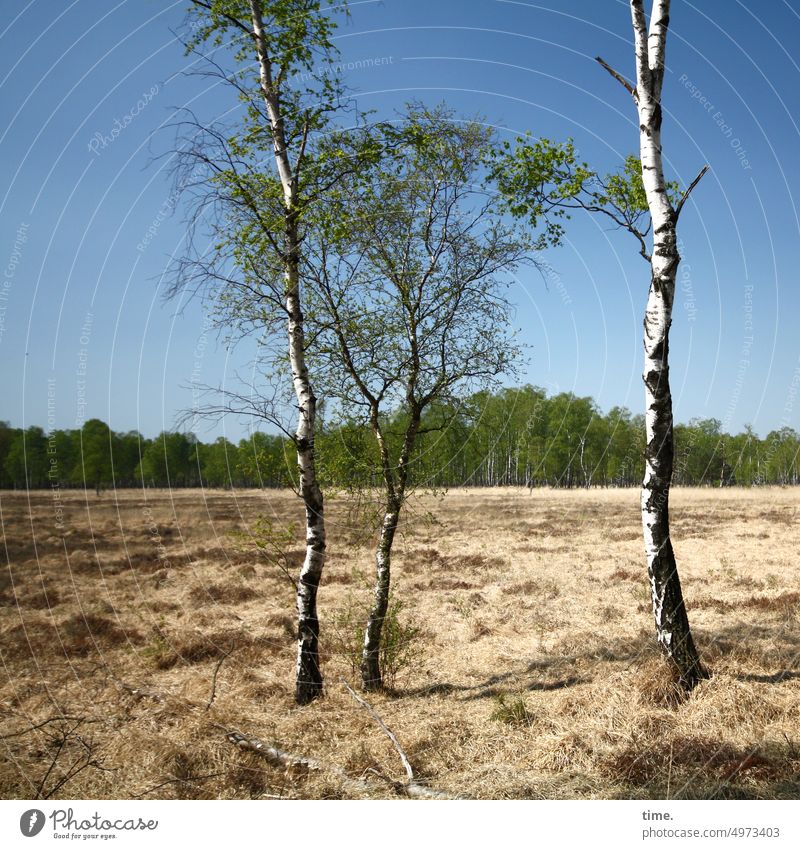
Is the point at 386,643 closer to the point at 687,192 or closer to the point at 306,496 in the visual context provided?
the point at 306,496

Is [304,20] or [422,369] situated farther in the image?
[422,369]

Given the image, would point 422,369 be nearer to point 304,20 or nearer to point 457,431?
point 457,431

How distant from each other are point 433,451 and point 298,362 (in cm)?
302

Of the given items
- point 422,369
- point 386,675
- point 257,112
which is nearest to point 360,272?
point 422,369

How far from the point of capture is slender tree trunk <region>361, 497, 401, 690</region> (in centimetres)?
948

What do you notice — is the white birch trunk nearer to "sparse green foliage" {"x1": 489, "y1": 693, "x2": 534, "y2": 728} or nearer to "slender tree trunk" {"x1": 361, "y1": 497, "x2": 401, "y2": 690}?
"slender tree trunk" {"x1": 361, "y1": 497, "x2": 401, "y2": 690}

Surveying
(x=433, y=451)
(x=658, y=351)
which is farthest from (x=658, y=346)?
(x=433, y=451)

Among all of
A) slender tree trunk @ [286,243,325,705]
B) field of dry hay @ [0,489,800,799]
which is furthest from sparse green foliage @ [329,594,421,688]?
slender tree trunk @ [286,243,325,705]
